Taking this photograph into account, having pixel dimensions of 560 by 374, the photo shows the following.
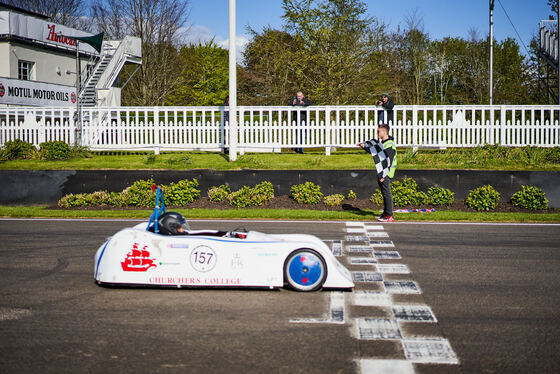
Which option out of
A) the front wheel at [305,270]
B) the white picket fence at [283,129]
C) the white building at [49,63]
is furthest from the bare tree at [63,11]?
the front wheel at [305,270]

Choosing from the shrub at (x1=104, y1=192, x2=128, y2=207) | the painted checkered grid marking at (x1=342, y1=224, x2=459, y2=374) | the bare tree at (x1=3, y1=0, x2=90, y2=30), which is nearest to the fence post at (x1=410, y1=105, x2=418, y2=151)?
the shrub at (x1=104, y1=192, x2=128, y2=207)

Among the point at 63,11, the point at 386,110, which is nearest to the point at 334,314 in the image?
the point at 386,110

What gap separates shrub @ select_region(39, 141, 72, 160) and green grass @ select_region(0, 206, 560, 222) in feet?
15.8

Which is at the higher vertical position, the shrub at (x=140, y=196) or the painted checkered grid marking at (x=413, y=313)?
the shrub at (x=140, y=196)

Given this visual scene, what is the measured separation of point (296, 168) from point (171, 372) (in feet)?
44.1

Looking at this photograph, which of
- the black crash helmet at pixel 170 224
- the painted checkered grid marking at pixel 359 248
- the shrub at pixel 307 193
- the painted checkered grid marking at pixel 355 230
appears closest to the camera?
the black crash helmet at pixel 170 224

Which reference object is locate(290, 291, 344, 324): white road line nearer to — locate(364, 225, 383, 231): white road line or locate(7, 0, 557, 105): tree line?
locate(364, 225, 383, 231): white road line

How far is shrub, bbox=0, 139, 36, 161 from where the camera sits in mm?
20219

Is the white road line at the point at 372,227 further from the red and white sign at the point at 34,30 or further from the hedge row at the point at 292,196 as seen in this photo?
the red and white sign at the point at 34,30

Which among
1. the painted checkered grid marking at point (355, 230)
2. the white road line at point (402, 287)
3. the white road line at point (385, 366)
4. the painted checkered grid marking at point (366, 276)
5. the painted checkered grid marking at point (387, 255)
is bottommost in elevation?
the white road line at point (385, 366)

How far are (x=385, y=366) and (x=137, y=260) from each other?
3.56 meters

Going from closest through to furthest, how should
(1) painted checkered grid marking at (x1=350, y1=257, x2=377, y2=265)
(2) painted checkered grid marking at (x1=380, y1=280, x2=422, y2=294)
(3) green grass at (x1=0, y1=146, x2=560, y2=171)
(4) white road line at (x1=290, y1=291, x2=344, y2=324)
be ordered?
(4) white road line at (x1=290, y1=291, x2=344, y2=324) → (2) painted checkered grid marking at (x1=380, y1=280, x2=422, y2=294) → (1) painted checkered grid marking at (x1=350, y1=257, x2=377, y2=265) → (3) green grass at (x1=0, y1=146, x2=560, y2=171)

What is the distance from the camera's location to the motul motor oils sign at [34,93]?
31.3 m

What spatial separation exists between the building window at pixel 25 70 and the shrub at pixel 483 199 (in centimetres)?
2798
